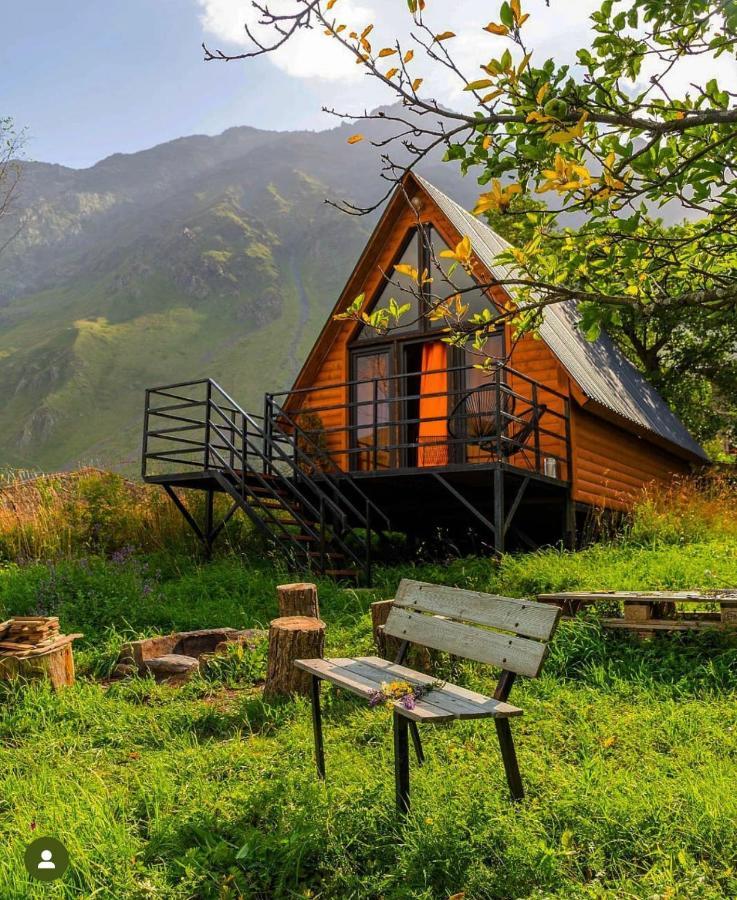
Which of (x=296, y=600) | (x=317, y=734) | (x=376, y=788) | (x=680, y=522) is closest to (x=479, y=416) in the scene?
(x=680, y=522)

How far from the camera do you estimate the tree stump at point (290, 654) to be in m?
5.82

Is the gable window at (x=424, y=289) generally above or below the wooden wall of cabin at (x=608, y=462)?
above

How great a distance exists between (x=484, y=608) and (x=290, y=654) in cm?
213

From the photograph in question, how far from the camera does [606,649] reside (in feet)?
21.5

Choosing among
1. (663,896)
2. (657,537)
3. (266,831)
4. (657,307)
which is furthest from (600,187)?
(657,537)

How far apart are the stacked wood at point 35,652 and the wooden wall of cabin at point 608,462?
8.60 metres

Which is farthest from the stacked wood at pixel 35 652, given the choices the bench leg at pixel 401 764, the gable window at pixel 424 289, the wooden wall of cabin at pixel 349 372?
the gable window at pixel 424 289

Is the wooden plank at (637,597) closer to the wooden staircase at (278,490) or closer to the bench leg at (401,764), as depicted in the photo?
the wooden staircase at (278,490)

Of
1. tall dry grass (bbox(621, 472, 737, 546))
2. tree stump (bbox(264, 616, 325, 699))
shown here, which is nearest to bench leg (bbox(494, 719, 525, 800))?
tree stump (bbox(264, 616, 325, 699))

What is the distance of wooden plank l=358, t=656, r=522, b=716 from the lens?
348 centimetres

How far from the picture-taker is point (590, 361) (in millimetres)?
15547

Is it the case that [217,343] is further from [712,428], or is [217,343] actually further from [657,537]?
[657,537]

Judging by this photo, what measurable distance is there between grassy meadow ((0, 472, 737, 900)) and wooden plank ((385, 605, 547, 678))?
60 centimetres

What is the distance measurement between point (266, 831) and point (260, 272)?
141 m
